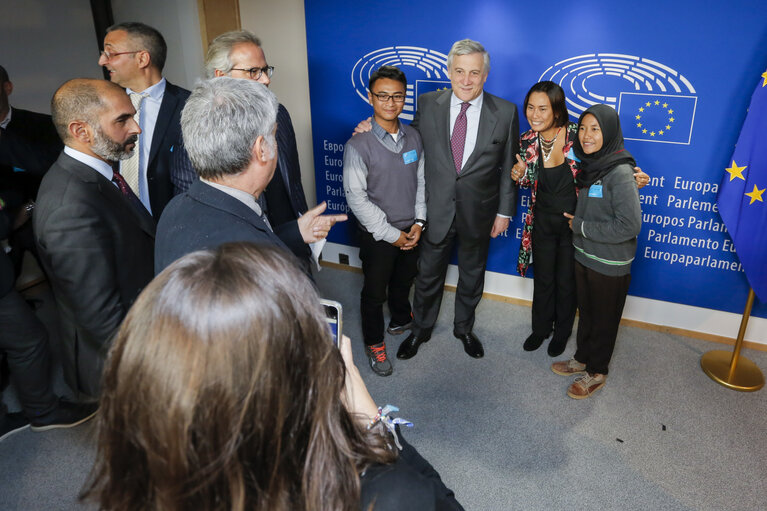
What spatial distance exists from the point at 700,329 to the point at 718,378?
531 mm

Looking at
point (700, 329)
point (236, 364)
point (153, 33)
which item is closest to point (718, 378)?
point (700, 329)

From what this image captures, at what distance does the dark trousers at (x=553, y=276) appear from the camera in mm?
3256

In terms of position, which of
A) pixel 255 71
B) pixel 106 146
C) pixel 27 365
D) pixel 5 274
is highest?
pixel 255 71

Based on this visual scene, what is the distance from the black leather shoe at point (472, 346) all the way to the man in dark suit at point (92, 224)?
2.04 meters

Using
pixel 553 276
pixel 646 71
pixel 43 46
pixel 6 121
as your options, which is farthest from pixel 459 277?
pixel 43 46

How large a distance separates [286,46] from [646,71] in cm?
257

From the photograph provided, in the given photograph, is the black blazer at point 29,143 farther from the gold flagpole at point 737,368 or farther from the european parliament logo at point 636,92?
the gold flagpole at point 737,368

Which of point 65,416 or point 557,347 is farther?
point 557,347

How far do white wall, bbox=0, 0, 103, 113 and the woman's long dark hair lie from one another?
4.09m

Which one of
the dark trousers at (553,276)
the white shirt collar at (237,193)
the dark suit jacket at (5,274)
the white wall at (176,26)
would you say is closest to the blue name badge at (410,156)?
the dark trousers at (553,276)

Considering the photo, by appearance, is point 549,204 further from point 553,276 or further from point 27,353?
point 27,353

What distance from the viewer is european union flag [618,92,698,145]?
326 cm

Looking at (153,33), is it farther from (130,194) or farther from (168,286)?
(168,286)

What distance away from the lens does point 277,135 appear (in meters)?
2.71
